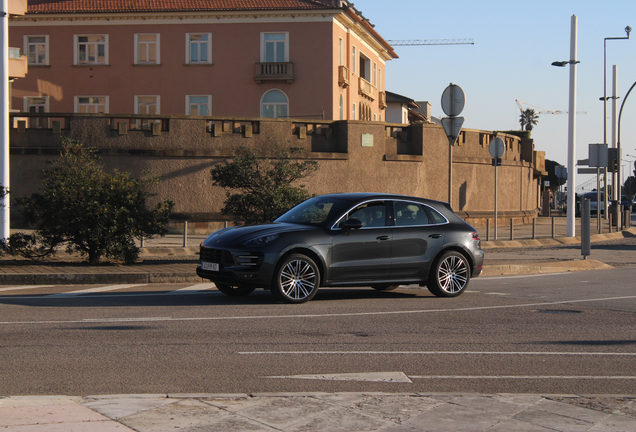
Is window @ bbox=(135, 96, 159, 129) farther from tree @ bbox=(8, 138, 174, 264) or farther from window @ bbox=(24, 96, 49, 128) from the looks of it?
tree @ bbox=(8, 138, 174, 264)

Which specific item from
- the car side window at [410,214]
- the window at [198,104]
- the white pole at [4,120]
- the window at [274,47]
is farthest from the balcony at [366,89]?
the car side window at [410,214]

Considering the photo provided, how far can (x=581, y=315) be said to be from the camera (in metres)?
10.3

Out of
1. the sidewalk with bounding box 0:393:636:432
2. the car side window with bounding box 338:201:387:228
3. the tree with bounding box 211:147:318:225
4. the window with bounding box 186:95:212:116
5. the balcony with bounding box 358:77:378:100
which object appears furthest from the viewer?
the balcony with bounding box 358:77:378:100

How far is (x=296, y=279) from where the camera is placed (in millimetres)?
10734

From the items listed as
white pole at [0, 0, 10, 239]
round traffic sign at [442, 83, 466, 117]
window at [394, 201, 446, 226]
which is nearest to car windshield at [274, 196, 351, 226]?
window at [394, 201, 446, 226]

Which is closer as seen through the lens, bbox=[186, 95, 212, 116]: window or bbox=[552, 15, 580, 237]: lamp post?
bbox=[552, 15, 580, 237]: lamp post

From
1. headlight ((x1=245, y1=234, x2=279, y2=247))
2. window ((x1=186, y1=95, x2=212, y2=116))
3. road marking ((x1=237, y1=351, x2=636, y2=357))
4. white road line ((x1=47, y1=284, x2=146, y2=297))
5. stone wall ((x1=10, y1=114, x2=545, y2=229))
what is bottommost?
road marking ((x1=237, y1=351, x2=636, y2=357))

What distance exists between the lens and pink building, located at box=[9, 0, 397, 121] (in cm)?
4025

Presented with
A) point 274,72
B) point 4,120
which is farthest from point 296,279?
point 274,72

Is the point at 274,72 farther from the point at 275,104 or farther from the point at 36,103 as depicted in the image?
the point at 36,103

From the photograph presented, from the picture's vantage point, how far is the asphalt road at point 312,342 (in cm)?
618

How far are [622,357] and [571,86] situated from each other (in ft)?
68.8

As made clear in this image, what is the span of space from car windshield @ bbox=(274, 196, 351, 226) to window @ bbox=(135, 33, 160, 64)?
3106cm

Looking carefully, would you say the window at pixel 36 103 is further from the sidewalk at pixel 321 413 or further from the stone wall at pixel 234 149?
the sidewalk at pixel 321 413
